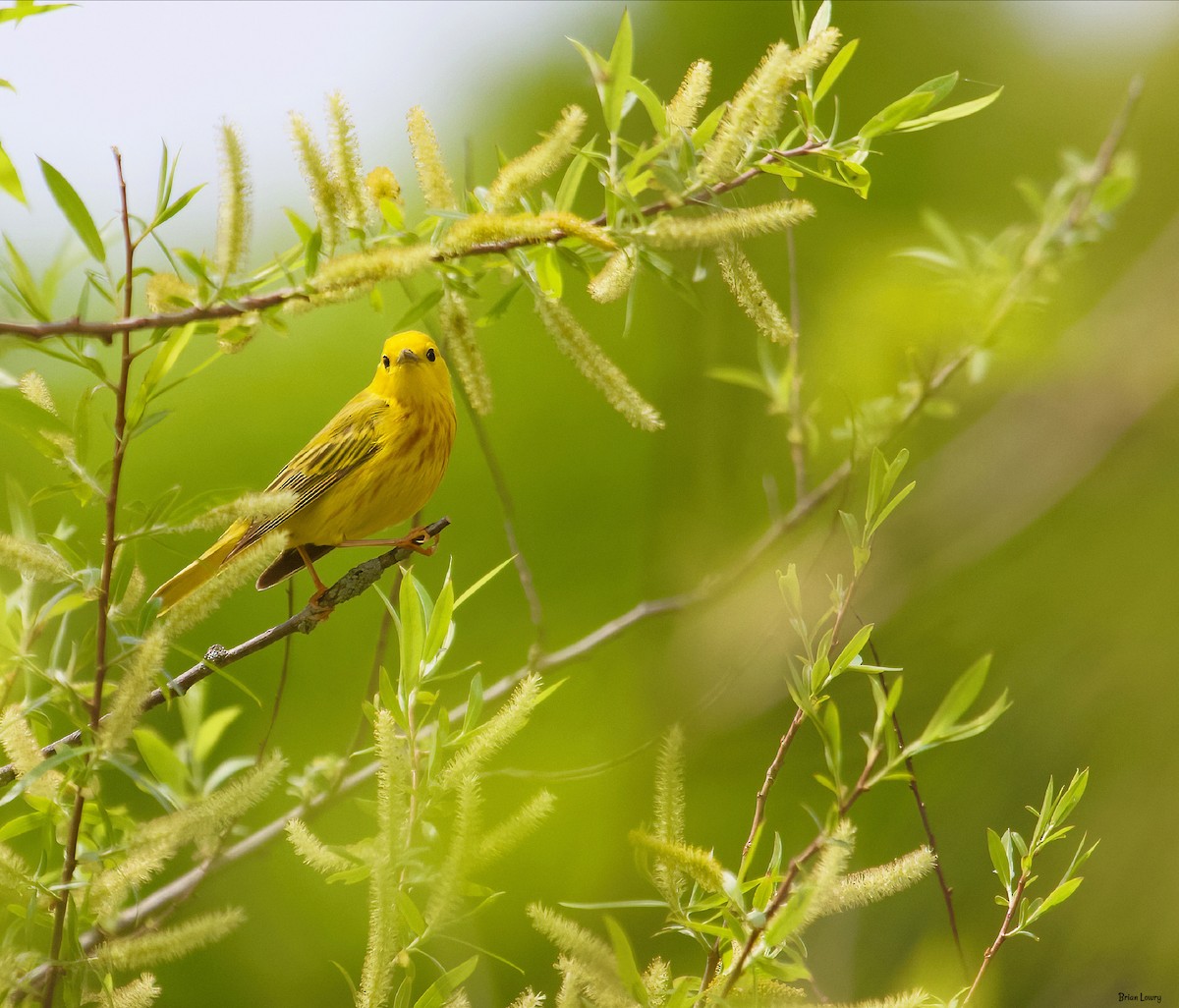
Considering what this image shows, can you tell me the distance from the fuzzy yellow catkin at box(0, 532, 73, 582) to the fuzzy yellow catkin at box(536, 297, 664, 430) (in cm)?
48

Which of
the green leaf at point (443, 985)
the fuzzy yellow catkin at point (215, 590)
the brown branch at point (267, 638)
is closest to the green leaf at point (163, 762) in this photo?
the brown branch at point (267, 638)

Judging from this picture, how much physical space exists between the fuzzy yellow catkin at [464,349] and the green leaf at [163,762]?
761mm

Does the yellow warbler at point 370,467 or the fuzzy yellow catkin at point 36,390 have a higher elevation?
the fuzzy yellow catkin at point 36,390

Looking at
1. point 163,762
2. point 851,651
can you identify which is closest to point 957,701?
point 851,651

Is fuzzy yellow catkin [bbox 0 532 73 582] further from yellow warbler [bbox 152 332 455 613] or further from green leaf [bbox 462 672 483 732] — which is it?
yellow warbler [bbox 152 332 455 613]

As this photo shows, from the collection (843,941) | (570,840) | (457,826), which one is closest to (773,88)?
(457,826)

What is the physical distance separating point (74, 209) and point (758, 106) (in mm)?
604

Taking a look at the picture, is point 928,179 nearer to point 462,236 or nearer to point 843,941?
point 843,941

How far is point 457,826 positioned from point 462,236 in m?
0.54

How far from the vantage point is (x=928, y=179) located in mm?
5184

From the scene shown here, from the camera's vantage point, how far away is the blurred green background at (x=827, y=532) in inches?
138

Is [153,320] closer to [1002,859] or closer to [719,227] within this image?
[719,227]

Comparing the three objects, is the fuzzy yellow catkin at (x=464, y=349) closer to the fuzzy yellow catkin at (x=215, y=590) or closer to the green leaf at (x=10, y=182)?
the fuzzy yellow catkin at (x=215, y=590)

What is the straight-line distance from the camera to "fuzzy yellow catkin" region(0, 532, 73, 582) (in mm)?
849
